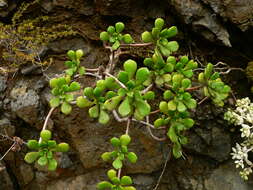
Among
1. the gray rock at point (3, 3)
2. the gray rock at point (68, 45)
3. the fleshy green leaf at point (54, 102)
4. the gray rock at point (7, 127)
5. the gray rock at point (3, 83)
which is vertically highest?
the gray rock at point (3, 3)

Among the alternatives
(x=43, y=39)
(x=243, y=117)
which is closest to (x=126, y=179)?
(x=243, y=117)

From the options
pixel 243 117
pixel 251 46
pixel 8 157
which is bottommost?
pixel 8 157

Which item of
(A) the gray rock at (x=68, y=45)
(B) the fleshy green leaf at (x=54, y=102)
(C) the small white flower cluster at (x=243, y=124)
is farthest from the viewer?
(A) the gray rock at (x=68, y=45)

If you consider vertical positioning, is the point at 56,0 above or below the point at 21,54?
above

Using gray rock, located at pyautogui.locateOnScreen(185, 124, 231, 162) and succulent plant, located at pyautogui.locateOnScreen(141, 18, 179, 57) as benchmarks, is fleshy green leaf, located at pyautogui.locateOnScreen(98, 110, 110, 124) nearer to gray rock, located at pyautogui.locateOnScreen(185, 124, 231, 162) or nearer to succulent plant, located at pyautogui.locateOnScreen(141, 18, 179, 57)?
succulent plant, located at pyautogui.locateOnScreen(141, 18, 179, 57)

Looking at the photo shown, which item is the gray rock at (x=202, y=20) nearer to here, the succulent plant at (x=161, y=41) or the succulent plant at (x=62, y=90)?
the succulent plant at (x=161, y=41)

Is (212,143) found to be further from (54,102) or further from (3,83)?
(3,83)

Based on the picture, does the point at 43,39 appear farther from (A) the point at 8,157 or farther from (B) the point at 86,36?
(A) the point at 8,157

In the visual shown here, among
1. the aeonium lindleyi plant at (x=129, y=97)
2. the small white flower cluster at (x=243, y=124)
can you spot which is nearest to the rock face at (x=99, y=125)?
the small white flower cluster at (x=243, y=124)
